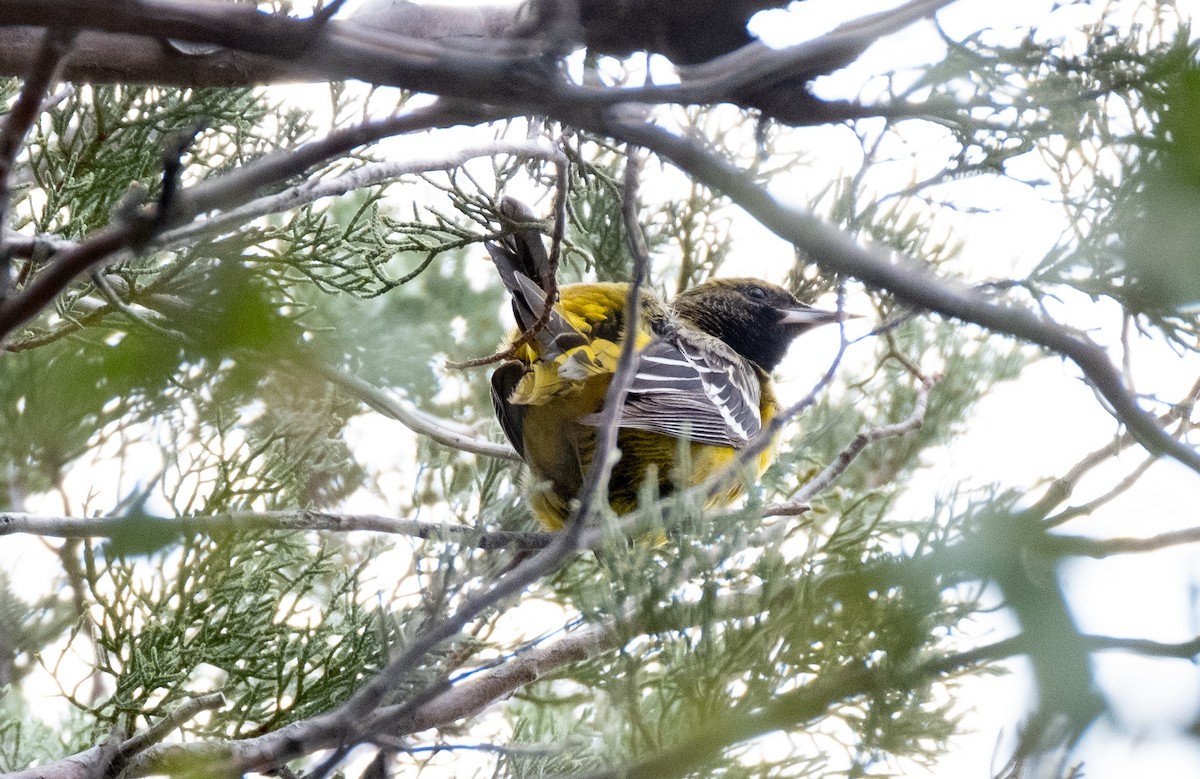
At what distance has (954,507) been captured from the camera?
1719 millimetres

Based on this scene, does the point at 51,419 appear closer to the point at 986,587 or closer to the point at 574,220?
the point at 986,587

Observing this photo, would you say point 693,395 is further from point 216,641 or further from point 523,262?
point 216,641

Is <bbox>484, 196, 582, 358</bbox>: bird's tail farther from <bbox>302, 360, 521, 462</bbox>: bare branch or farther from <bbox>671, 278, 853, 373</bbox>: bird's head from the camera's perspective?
<bbox>671, 278, 853, 373</bbox>: bird's head

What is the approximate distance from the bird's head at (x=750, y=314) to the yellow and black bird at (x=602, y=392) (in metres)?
0.20

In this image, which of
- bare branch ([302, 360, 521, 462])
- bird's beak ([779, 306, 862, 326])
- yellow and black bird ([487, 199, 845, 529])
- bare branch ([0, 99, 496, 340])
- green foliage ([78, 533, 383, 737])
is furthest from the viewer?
bird's beak ([779, 306, 862, 326])

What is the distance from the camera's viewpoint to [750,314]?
4188mm

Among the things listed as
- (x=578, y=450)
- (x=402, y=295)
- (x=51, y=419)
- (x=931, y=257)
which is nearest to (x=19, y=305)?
(x=51, y=419)

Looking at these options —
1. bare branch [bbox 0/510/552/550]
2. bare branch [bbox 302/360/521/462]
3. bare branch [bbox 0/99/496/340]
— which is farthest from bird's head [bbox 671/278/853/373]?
bare branch [bbox 0/99/496/340]

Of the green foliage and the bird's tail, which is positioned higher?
the bird's tail

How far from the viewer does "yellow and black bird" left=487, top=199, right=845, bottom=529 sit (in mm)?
2953

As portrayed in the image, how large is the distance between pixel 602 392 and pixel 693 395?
1.22 ft

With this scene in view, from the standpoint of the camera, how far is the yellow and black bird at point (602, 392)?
2953mm

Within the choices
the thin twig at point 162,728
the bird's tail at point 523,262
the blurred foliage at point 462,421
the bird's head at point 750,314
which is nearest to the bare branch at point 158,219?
the blurred foliage at point 462,421

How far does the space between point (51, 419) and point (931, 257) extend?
2.87 metres
